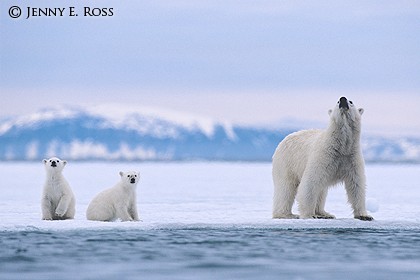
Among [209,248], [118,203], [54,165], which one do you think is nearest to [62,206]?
[54,165]

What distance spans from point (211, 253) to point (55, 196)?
11.2 feet

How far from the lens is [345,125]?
974 centimetres

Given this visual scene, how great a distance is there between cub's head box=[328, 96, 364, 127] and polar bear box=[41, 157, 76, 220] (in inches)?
134

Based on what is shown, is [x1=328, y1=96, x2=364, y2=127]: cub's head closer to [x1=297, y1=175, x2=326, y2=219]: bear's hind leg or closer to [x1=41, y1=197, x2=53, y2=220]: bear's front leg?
[x1=297, y1=175, x2=326, y2=219]: bear's hind leg

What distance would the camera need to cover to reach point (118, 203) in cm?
986

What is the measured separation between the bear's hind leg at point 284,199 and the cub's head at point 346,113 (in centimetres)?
125

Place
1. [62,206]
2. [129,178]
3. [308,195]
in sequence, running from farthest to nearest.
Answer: [62,206], [129,178], [308,195]

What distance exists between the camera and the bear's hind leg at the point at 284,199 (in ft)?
34.6

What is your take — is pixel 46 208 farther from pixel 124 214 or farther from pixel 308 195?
pixel 308 195

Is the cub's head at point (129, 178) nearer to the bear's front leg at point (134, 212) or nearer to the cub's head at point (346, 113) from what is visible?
the bear's front leg at point (134, 212)

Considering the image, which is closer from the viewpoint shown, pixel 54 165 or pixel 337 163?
pixel 337 163

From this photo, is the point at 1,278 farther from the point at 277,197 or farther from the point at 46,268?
the point at 277,197

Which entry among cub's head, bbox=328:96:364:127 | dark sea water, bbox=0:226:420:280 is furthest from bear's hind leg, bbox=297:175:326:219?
cub's head, bbox=328:96:364:127

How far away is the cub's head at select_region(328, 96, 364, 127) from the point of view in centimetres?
959
